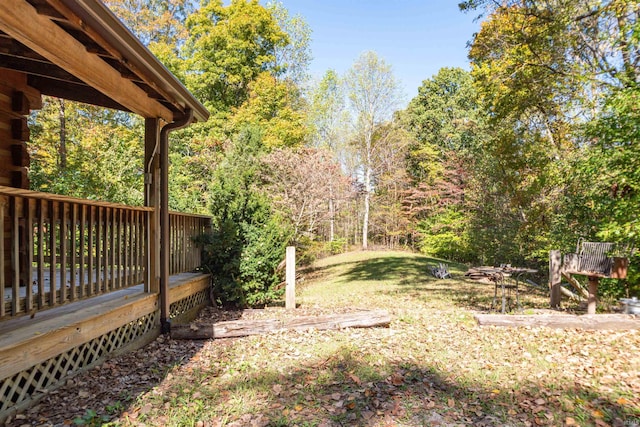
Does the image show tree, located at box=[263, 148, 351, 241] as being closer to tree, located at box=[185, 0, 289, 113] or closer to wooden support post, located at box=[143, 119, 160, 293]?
tree, located at box=[185, 0, 289, 113]

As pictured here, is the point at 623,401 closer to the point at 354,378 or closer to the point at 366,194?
the point at 354,378

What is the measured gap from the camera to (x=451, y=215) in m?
→ 20.8

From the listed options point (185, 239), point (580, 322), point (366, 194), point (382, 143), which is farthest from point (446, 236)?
point (185, 239)

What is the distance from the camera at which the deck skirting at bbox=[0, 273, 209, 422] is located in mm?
2623

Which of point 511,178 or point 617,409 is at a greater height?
point 511,178

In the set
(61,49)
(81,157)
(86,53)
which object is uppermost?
(81,157)

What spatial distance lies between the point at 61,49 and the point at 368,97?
20535 millimetres

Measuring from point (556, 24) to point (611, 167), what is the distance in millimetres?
3805

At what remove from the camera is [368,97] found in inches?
860

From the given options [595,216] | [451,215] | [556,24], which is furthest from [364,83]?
[595,216]

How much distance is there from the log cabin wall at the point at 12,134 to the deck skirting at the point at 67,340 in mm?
1586

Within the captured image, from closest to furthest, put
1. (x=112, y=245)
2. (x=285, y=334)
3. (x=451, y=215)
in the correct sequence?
1. (x=112, y=245)
2. (x=285, y=334)
3. (x=451, y=215)

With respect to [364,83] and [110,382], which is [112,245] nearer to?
[110,382]

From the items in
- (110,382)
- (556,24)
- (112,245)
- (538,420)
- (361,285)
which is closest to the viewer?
(538,420)
